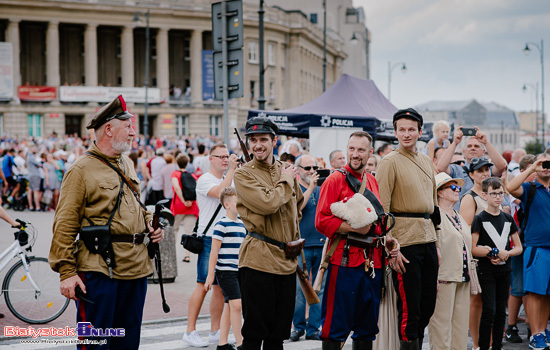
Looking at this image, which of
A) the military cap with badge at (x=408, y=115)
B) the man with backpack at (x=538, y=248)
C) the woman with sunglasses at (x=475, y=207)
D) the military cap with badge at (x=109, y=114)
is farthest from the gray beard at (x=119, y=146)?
the man with backpack at (x=538, y=248)

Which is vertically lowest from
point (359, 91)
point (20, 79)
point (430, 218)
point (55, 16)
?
point (430, 218)

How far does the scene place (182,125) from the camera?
71062mm

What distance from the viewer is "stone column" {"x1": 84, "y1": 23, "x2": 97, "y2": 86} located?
225 ft

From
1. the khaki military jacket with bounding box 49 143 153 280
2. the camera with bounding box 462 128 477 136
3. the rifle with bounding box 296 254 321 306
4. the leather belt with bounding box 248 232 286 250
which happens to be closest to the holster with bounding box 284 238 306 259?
the leather belt with bounding box 248 232 286 250

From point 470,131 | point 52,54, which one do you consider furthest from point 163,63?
point 470,131

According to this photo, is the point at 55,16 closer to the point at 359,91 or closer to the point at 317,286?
the point at 359,91

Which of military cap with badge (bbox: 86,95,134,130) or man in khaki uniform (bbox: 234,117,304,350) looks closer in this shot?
military cap with badge (bbox: 86,95,134,130)

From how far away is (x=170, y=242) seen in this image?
1154 centimetres

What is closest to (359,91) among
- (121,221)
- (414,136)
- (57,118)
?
(414,136)

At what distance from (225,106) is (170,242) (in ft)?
8.82

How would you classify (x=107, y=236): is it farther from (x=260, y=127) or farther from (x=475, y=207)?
(x=475, y=207)

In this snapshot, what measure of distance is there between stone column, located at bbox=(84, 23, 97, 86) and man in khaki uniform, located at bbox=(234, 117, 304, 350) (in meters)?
65.8

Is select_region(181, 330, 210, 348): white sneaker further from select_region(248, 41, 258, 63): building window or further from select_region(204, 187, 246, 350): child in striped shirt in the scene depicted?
select_region(248, 41, 258, 63): building window

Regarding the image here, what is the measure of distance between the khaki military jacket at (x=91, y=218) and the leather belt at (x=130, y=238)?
0.02m
